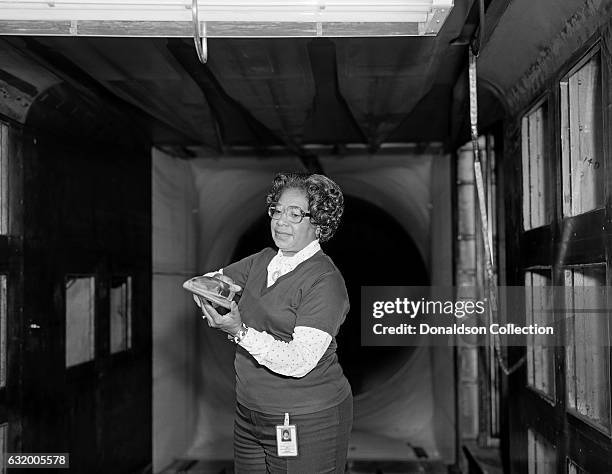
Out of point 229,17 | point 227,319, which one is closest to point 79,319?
point 227,319

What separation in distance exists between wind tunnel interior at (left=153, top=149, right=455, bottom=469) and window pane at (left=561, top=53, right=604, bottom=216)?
66.2 inches

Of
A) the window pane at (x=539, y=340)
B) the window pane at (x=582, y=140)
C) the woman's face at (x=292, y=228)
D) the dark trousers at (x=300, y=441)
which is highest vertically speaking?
the window pane at (x=582, y=140)

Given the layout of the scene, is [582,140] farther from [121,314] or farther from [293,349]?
[121,314]

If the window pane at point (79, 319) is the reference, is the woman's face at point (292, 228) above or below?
above

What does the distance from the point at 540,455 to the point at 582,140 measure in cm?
→ 116

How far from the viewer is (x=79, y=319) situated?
2.75 m

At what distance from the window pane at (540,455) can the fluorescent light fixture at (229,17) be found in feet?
4.59

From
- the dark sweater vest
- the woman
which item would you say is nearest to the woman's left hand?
the woman

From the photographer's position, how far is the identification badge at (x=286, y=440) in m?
1.74

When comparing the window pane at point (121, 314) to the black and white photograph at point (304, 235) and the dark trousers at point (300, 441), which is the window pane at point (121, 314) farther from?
the dark trousers at point (300, 441)

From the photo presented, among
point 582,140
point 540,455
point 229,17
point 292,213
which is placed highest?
point 229,17
